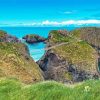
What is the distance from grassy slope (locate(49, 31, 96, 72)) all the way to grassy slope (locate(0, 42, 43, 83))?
181 centimetres

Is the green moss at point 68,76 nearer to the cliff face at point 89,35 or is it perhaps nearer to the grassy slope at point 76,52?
the grassy slope at point 76,52

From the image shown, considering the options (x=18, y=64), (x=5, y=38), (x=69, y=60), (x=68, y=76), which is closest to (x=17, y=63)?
(x=18, y=64)

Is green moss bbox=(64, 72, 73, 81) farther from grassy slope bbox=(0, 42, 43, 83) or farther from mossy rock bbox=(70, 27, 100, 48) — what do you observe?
mossy rock bbox=(70, 27, 100, 48)

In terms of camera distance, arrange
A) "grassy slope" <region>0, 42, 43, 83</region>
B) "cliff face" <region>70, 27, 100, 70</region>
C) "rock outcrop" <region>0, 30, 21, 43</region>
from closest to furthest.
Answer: "grassy slope" <region>0, 42, 43, 83</region>
"rock outcrop" <region>0, 30, 21, 43</region>
"cliff face" <region>70, 27, 100, 70</region>

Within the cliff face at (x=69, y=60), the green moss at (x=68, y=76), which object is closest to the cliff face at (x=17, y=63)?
the cliff face at (x=69, y=60)

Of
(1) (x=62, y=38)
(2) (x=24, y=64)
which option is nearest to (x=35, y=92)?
(2) (x=24, y=64)

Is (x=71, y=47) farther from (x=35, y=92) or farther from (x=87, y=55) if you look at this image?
(x=35, y=92)

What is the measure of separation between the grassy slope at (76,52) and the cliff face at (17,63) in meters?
1.77

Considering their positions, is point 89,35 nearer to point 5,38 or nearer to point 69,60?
point 69,60

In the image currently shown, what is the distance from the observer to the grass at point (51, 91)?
10.7 m

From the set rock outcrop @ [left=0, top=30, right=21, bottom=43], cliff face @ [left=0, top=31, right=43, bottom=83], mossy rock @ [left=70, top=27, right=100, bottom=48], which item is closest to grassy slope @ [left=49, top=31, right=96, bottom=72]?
mossy rock @ [left=70, top=27, right=100, bottom=48]

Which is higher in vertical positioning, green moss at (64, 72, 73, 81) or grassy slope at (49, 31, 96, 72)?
grassy slope at (49, 31, 96, 72)

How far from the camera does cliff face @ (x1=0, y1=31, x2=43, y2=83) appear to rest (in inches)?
810

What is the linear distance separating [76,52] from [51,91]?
42.8 feet
